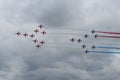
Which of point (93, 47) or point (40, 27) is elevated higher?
point (40, 27)

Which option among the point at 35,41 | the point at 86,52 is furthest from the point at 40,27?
the point at 86,52

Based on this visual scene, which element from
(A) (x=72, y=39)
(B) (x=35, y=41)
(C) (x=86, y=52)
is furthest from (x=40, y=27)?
(C) (x=86, y=52)

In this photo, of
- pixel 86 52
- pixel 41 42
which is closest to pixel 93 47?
pixel 86 52

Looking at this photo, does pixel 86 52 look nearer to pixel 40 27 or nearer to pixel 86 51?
pixel 86 51

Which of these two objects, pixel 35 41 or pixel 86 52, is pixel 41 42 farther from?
pixel 86 52

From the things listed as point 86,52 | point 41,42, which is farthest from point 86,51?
point 41,42

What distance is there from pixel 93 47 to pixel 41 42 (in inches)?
915

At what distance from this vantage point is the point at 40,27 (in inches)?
5359

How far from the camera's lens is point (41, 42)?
451 feet

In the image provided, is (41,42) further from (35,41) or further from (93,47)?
(93,47)

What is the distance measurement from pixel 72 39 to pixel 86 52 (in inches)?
367

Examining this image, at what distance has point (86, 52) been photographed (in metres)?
138

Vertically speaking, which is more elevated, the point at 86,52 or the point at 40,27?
the point at 40,27

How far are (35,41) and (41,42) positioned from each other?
300cm
